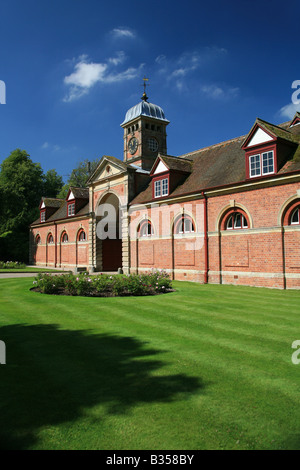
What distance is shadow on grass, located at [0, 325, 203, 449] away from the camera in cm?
406

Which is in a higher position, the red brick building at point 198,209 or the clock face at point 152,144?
the clock face at point 152,144

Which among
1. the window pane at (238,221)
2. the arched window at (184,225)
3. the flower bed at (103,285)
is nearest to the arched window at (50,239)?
the arched window at (184,225)

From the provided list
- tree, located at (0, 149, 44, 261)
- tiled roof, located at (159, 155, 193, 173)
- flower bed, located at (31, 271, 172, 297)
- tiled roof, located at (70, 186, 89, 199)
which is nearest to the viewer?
flower bed, located at (31, 271, 172, 297)

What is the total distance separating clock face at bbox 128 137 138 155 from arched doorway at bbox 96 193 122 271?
630cm

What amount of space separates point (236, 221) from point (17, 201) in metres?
37.7

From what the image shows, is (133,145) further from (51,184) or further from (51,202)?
(51,184)

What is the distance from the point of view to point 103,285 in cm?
1482

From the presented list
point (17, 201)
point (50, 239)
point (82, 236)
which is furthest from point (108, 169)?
point (17, 201)

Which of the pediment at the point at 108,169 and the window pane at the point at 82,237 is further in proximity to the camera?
the window pane at the point at 82,237

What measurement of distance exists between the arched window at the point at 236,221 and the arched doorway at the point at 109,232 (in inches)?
574

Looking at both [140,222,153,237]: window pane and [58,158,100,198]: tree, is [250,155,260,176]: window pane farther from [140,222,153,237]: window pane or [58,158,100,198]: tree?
[58,158,100,198]: tree

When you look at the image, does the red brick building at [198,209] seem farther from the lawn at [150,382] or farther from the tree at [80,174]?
the tree at [80,174]

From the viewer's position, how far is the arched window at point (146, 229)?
25.7 metres

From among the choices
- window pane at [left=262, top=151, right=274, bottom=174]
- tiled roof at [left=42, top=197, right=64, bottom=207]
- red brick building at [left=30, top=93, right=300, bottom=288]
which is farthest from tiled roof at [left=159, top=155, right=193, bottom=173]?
tiled roof at [left=42, top=197, right=64, bottom=207]
